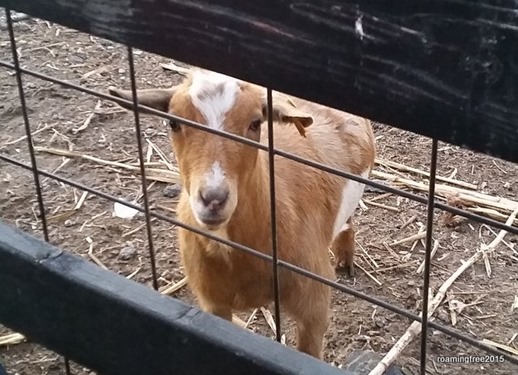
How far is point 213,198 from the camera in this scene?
246 cm

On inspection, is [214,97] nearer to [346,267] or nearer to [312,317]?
[312,317]

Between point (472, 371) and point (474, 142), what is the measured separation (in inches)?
89.6

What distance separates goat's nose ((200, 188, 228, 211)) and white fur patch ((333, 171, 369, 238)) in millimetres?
1079

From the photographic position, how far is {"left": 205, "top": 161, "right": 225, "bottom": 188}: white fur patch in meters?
2.49

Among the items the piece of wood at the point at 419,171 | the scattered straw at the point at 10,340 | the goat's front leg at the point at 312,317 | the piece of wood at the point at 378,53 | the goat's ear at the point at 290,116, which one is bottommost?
the scattered straw at the point at 10,340

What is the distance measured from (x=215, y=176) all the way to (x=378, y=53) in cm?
137

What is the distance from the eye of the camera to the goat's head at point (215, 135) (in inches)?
98.2

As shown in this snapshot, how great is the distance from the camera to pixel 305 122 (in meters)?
2.66

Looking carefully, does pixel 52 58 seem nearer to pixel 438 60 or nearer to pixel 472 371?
pixel 472 371

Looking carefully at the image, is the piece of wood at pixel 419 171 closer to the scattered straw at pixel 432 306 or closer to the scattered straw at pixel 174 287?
the scattered straw at pixel 432 306

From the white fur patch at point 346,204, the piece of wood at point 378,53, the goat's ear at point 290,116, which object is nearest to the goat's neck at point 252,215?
the goat's ear at point 290,116

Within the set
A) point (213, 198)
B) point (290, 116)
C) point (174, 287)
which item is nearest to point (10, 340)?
point (174, 287)

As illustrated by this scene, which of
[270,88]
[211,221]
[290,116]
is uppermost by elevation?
[270,88]

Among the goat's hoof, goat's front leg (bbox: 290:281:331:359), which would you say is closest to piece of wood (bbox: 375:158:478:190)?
the goat's hoof
